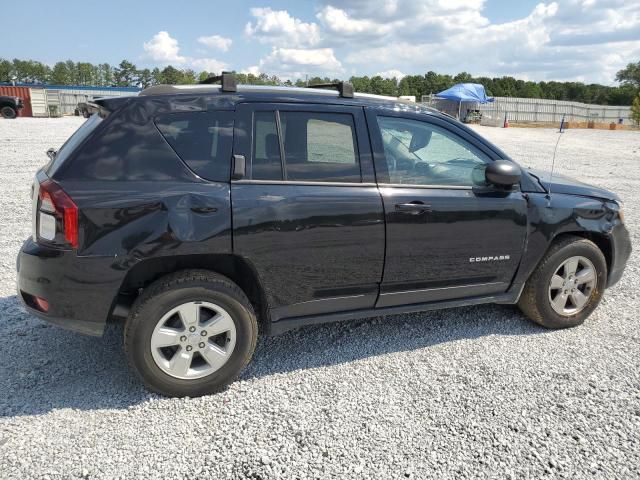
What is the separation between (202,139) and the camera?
292cm

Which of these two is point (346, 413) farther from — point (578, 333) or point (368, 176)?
point (578, 333)

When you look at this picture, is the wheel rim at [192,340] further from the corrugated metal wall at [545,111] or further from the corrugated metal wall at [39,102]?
the corrugated metal wall at [545,111]

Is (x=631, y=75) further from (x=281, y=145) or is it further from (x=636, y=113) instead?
(x=281, y=145)

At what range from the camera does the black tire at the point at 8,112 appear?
94.6 feet

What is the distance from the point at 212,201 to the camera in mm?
2818

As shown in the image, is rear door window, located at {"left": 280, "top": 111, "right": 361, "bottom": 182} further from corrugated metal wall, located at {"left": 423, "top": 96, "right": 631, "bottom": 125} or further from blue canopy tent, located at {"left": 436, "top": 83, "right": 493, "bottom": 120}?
corrugated metal wall, located at {"left": 423, "top": 96, "right": 631, "bottom": 125}

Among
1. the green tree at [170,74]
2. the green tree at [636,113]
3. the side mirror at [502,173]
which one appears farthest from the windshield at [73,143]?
the green tree at [170,74]

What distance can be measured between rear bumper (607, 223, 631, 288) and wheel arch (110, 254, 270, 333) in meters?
3.01

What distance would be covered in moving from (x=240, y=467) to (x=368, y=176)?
1919mm

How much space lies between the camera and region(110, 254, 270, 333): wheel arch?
2.88 m

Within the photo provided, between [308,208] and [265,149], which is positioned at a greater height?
[265,149]

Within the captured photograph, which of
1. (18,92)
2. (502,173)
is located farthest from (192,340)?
(18,92)

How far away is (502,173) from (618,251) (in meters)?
1.56

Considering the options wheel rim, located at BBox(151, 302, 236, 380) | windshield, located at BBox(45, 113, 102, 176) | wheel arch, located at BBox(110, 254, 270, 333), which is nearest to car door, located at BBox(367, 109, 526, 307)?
wheel arch, located at BBox(110, 254, 270, 333)
